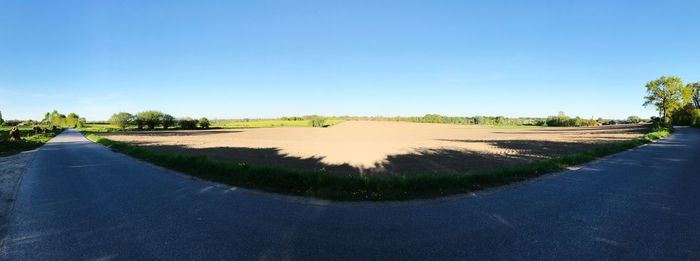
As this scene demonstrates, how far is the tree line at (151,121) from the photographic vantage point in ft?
285

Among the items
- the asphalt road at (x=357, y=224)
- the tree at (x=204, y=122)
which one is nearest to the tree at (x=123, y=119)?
the tree at (x=204, y=122)

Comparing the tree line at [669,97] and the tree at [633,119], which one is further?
the tree at [633,119]

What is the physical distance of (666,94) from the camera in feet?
175

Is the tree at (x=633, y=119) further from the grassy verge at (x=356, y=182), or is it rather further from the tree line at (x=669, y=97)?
the grassy verge at (x=356, y=182)

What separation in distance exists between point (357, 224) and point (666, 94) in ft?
256

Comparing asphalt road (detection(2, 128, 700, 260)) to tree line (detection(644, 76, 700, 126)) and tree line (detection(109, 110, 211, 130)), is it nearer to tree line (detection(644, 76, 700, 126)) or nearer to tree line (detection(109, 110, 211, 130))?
tree line (detection(644, 76, 700, 126))

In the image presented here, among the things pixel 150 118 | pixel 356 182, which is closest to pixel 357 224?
pixel 356 182

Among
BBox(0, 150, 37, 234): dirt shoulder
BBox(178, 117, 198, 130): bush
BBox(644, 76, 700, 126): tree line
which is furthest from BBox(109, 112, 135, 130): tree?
BBox(644, 76, 700, 126): tree line

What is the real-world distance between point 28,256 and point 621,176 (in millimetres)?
15727

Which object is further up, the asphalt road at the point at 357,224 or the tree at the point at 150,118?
the tree at the point at 150,118

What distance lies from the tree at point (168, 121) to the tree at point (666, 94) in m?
123

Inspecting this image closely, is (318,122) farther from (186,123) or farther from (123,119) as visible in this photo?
(123,119)

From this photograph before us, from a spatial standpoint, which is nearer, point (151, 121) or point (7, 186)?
point (7, 186)

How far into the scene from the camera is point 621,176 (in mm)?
9898
